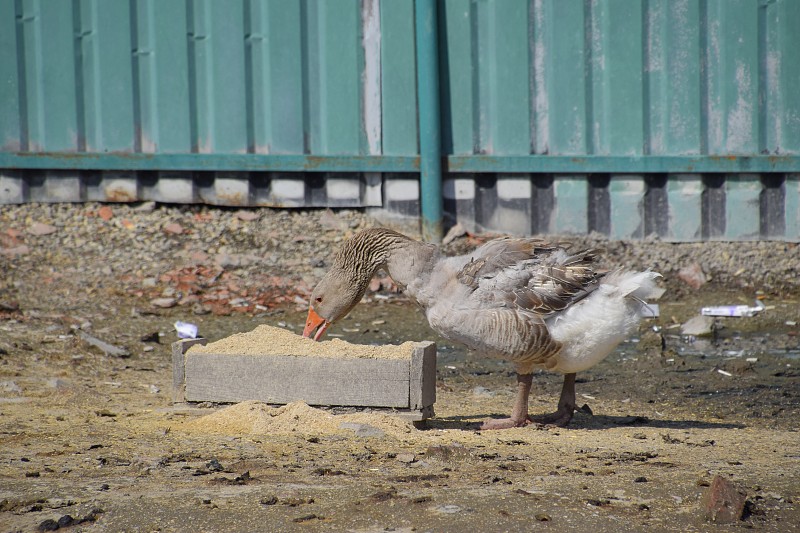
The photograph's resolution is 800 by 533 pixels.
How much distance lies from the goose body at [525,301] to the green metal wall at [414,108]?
3703 mm

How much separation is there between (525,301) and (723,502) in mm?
1861

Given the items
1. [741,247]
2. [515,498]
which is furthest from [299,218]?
[515,498]

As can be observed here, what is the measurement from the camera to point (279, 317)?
28.8 feet

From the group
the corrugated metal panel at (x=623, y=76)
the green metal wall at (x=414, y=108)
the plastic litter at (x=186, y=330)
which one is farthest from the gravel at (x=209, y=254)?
the corrugated metal panel at (x=623, y=76)

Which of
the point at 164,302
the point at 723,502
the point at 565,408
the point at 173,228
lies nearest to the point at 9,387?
the point at 164,302

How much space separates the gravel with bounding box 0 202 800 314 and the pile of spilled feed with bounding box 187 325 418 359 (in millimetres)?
2915

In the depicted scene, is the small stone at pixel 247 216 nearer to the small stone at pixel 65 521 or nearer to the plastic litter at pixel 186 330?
the plastic litter at pixel 186 330

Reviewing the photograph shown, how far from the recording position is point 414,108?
9500mm

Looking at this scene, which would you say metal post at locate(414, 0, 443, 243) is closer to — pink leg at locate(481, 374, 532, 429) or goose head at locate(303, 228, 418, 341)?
goose head at locate(303, 228, 418, 341)

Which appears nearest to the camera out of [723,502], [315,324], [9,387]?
[723,502]

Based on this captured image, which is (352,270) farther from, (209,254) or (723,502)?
(209,254)

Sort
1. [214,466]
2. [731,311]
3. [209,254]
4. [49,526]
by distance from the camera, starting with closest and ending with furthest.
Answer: [49,526], [214,466], [731,311], [209,254]

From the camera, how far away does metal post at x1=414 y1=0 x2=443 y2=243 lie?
9.23 m

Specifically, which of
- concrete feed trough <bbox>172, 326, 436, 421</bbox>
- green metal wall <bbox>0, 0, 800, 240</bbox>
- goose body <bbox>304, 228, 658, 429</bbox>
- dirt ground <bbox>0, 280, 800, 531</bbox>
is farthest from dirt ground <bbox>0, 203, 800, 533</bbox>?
green metal wall <bbox>0, 0, 800, 240</bbox>
